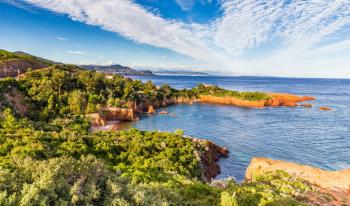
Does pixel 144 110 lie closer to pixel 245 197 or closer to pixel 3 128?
pixel 3 128

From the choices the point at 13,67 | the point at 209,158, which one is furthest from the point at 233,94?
the point at 13,67

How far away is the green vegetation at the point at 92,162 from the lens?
825cm

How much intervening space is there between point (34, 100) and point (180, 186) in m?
41.2

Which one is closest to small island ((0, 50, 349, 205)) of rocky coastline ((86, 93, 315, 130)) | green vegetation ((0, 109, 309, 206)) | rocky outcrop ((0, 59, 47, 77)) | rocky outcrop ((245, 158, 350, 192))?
green vegetation ((0, 109, 309, 206))

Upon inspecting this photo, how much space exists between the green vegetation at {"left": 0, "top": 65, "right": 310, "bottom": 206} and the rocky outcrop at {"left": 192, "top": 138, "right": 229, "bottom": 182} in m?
0.68

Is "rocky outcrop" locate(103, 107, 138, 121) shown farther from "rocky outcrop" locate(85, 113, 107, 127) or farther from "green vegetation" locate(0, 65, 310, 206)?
"rocky outcrop" locate(85, 113, 107, 127)

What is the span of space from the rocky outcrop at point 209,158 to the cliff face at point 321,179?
3936 mm

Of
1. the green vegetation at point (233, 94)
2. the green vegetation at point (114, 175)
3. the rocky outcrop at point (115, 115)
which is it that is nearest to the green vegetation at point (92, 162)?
the green vegetation at point (114, 175)

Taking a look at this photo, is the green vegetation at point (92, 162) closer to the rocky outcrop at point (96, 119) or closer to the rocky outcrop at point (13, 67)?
the rocky outcrop at point (96, 119)

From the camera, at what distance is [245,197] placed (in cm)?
1388

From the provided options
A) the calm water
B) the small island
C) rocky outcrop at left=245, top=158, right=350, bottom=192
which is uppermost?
the small island

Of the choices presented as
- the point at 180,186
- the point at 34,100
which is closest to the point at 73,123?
the point at 34,100

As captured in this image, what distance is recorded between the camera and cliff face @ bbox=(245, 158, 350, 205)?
58.6 feet

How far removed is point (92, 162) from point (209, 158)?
2294 centimetres
